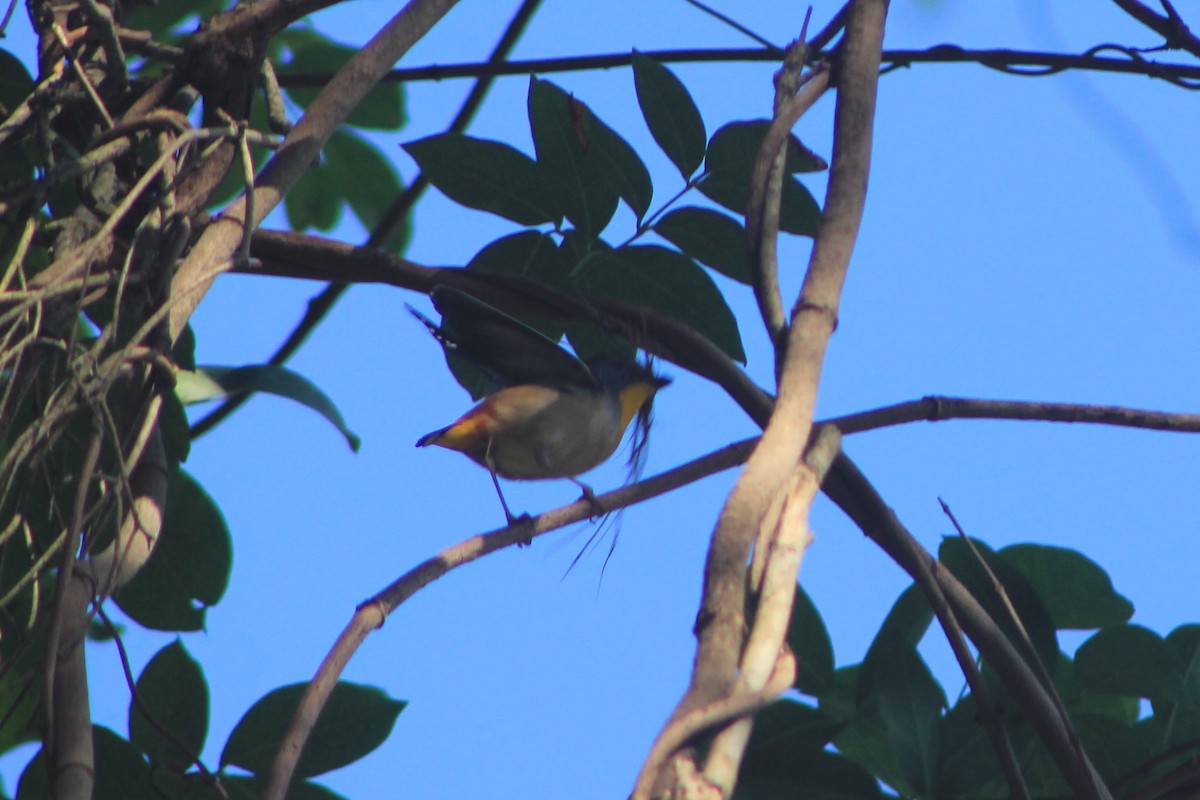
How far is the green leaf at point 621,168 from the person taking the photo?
7.36 feet

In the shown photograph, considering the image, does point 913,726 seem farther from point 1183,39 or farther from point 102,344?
point 1183,39

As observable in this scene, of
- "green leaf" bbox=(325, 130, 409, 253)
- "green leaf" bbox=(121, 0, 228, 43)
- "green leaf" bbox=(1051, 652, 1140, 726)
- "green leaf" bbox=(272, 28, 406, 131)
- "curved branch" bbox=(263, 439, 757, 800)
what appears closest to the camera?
"curved branch" bbox=(263, 439, 757, 800)

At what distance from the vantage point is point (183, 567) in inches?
88.0

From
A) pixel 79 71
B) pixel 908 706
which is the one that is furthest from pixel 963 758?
pixel 79 71

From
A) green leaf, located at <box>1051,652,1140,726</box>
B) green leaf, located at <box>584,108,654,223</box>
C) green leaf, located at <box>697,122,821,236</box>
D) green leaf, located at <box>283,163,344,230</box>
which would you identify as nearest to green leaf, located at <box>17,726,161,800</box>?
green leaf, located at <box>584,108,654,223</box>

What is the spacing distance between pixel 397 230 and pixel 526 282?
6.17 feet

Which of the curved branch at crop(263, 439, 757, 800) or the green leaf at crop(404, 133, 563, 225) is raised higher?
the green leaf at crop(404, 133, 563, 225)

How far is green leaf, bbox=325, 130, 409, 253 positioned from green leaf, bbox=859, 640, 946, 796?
6.92 feet

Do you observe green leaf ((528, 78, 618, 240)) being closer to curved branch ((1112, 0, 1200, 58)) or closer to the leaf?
the leaf

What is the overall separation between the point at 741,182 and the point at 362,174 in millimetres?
1656

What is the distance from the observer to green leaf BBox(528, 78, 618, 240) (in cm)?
222

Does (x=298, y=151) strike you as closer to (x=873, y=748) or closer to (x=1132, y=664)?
(x=873, y=748)

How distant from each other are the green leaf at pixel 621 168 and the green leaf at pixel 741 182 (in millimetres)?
113

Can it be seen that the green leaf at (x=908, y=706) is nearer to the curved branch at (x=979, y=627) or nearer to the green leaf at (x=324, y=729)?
the curved branch at (x=979, y=627)
